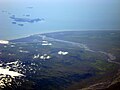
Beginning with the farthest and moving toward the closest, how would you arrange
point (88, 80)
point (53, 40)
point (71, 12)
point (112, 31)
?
point (71, 12)
point (112, 31)
point (53, 40)
point (88, 80)

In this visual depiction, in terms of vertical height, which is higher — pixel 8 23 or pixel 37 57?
pixel 8 23

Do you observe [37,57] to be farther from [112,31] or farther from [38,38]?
[112,31]

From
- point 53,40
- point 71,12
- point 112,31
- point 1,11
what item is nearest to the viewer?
point 53,40

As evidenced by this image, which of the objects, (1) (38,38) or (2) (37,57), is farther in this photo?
(1) (38,38)

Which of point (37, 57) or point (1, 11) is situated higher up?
point (1, 11)

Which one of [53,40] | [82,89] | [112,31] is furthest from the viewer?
[112,31]

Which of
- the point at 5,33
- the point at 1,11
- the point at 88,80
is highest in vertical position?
the point at 1,11

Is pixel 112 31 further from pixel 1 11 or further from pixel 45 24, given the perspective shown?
pixel 1 11

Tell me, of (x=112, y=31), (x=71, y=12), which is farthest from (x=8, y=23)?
A: (x=71, y=12)

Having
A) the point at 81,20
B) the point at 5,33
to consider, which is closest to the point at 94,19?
the point at 81,20
